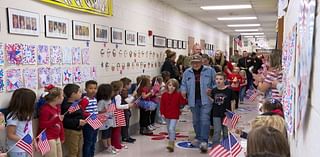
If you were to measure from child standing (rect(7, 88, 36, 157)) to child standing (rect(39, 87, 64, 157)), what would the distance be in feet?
1.16

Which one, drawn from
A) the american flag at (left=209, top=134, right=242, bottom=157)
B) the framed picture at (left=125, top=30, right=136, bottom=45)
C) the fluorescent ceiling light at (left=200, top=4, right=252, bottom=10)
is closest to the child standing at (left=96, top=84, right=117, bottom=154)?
the framed picture at (left=125, top=30, right=136, bottom=45)

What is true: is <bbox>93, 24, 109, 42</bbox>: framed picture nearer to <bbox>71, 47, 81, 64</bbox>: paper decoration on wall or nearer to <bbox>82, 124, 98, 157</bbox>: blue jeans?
<bbox>71, 47, 81, 64</bbox>: paper decoration on wall

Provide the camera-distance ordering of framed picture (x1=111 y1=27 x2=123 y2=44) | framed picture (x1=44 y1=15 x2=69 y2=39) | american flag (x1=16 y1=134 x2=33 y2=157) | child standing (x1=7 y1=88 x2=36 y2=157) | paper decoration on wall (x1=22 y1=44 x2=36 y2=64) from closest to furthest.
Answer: american flag (x1=16 y1=134 x2=33 y2=157) → child standing (x1=7 y1=88 x2=36 y2=157) → paper decoration on wall (x1=22 y1=44 x2=36 y2=64) → framed picture (x1=44 y1=15 x2=69 y2=39) → framed picture (x1=111 y1=27 x2=123 y2=44)

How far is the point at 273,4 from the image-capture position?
1035 centimetres

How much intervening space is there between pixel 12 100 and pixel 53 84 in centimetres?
90

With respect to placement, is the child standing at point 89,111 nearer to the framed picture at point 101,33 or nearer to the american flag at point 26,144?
the framed picture at point 101,33

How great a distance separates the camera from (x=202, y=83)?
5.76 m

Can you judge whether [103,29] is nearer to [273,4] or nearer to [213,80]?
[213,80]

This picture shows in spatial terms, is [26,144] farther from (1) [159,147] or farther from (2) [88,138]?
(1) [159,147]

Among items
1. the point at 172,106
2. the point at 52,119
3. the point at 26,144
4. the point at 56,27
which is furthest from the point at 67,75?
the point at 172,106

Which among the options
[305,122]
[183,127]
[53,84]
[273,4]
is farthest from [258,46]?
[305,122]

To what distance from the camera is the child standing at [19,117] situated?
358 centimetres

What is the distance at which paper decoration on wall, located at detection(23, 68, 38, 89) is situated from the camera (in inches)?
159

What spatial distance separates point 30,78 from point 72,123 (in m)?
0.89
